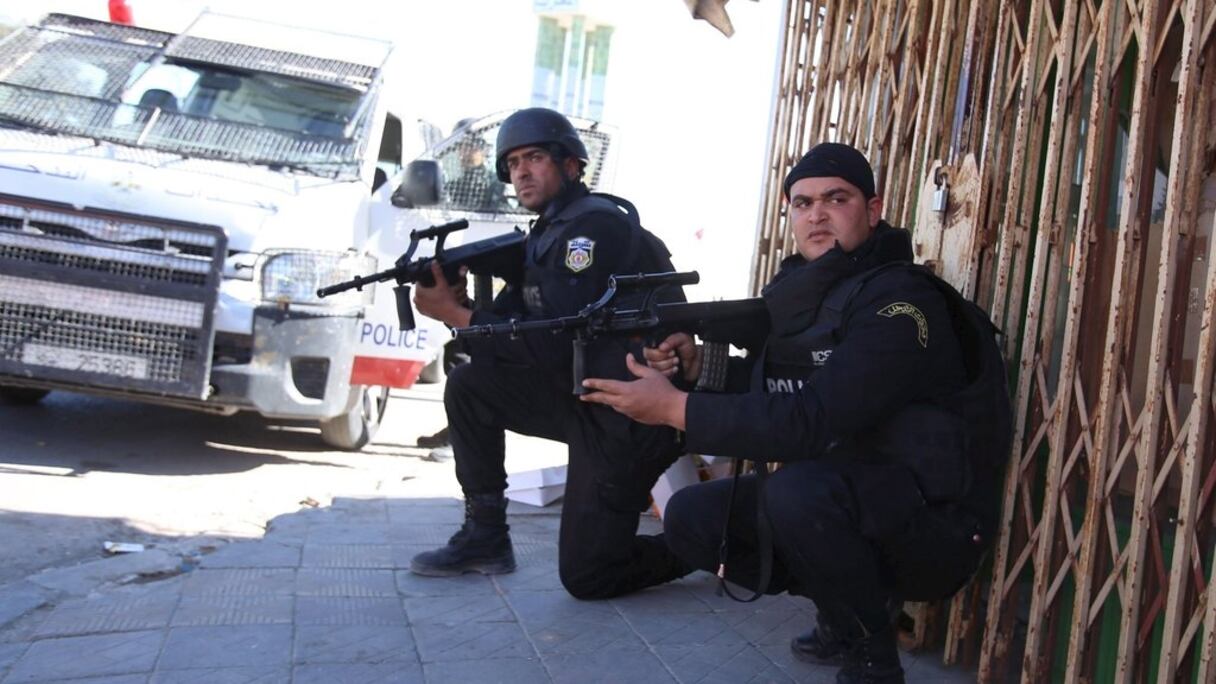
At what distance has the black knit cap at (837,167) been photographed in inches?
106

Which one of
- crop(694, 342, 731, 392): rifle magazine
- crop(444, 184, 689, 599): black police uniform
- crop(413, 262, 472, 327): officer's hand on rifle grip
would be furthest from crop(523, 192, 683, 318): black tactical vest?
crop(694, 342, 731, 392): rifle magazine

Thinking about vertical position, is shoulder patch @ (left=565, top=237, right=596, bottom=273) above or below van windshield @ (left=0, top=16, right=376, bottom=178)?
below

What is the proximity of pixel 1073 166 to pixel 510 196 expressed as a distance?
12.8ft

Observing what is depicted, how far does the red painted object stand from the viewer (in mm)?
6609

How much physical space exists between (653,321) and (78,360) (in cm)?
301

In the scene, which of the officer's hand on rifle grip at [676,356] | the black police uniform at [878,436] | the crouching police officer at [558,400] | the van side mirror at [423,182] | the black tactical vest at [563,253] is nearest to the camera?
the black police uniform at [878,436]

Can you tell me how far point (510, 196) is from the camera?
6223mm

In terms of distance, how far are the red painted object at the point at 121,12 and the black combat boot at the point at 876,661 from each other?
19.4 ft

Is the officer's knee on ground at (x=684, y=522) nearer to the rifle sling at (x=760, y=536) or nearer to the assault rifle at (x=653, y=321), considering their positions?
the rifle sling at (x=760, y=536)

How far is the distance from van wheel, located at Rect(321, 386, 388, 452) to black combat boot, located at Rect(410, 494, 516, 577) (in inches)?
84.0

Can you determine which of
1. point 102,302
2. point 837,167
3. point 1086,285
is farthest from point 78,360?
point 1086,285

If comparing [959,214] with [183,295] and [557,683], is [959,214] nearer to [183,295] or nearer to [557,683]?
[557,683]

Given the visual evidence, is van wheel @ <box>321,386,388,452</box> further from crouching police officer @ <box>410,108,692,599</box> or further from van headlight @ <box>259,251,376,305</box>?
crouching police officer @ <box>410,108,692,599</box>

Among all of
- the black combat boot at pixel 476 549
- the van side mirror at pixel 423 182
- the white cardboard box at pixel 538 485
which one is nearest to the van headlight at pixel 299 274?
the van side mirror at pixel 423 182
